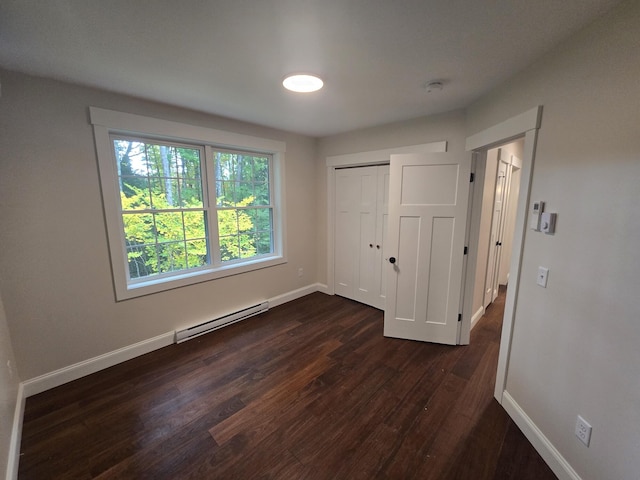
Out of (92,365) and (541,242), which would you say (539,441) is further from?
(92,365)

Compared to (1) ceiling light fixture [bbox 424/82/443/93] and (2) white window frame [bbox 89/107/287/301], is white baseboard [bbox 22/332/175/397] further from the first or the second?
(1) ceiling light fixture [bbox 424/82/443/93]

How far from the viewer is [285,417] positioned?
1786 millimetres

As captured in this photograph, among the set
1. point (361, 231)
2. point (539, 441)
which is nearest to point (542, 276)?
point (539, 441)

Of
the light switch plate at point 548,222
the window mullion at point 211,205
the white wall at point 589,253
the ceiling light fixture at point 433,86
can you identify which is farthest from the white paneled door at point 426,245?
the window mullion at point 211,205

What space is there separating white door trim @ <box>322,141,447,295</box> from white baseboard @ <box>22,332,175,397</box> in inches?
89.1

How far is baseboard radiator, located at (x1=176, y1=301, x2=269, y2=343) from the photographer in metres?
2.71

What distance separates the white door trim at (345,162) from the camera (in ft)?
9.14

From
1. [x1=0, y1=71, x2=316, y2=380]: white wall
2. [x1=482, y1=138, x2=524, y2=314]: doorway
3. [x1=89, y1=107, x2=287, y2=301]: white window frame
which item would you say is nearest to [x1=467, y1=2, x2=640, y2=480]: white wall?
[x1=482, y1=138, x2=524, y2=314]: doorway

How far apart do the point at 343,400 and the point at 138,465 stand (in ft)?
4.30

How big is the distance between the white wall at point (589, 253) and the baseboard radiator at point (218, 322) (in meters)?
2.74

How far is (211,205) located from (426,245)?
239 centimetres

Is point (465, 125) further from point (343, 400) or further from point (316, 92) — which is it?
point (343, 400)

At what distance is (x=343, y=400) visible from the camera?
1.94 meters

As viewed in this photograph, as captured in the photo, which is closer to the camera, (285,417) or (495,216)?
(285,417)
